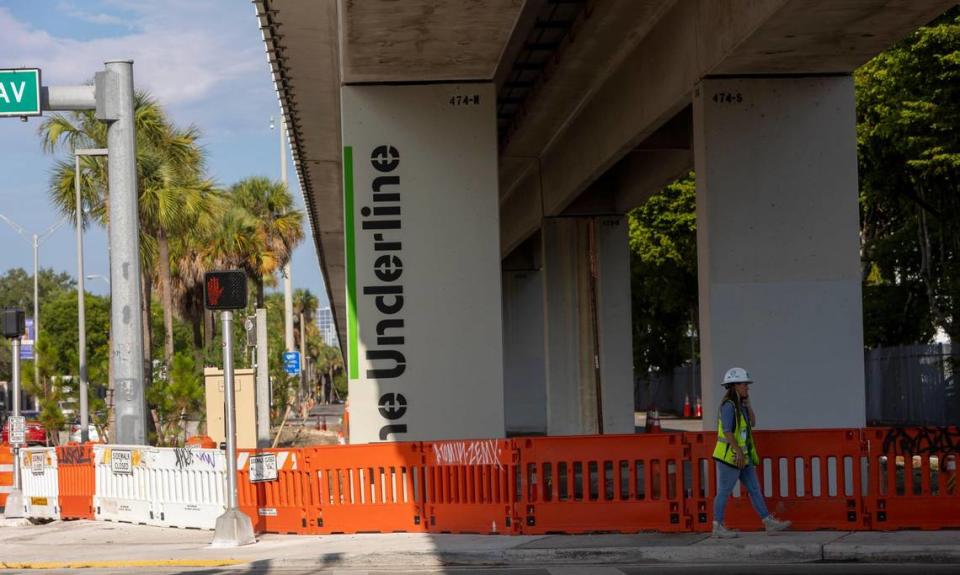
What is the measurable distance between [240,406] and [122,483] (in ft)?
23.7

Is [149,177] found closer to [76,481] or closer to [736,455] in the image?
[76,481]

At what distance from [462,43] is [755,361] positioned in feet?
18.0

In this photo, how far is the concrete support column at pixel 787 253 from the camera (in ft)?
56.4

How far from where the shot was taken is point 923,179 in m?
39.4

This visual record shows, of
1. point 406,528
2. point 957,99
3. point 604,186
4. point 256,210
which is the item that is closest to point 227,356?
point 406,528

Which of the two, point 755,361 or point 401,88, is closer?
point 755,361

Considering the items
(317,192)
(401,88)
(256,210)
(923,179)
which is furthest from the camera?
(256,210)

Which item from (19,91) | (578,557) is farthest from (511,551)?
(19,91)

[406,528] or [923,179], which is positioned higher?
[923,179]

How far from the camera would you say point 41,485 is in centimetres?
2017

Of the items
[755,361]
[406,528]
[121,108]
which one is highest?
[121,108]

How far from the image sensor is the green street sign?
16.2 m

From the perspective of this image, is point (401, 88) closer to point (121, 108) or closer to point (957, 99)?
point (121, 108)

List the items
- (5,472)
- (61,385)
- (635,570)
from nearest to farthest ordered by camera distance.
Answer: (635,570) → (5,472) → (61,385)
